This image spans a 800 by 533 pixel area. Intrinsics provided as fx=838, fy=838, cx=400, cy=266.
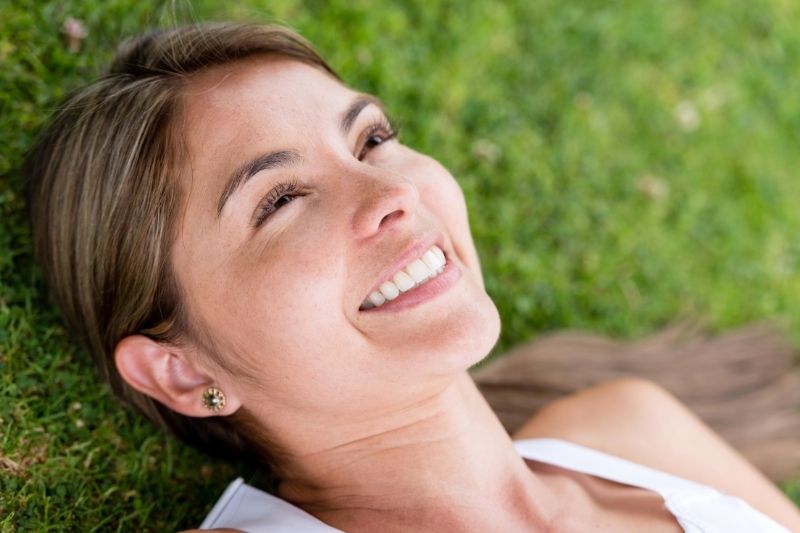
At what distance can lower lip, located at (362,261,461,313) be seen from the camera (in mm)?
2498

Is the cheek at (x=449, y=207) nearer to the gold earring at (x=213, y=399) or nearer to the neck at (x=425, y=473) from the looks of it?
the neck at (x=425, y=473)

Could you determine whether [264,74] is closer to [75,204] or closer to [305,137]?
[305,137]

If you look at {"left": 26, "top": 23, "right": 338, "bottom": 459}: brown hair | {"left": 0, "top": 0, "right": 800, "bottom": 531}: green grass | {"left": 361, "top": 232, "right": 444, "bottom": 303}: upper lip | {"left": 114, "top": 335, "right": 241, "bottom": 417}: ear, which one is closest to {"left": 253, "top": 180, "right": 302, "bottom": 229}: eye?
{"left": 26, "top": 23, "right": 338, "bottom": 459}: brown hair

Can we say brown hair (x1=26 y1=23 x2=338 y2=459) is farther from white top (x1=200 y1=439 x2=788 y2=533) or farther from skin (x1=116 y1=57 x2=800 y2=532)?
white top (x1=200 y1=439 x2=788 y2=533)

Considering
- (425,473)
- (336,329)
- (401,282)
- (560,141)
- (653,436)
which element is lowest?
(653,436)

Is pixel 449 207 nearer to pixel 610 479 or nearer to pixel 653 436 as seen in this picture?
pixel 610 479

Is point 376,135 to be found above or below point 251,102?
below

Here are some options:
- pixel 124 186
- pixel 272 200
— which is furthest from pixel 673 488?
pixel 124 186

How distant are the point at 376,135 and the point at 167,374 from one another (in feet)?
A: 3.49

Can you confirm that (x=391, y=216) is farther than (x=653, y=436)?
No

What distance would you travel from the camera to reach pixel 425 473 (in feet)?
9.37

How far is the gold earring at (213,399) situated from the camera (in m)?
2.78

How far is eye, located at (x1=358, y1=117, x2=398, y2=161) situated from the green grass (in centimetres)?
102

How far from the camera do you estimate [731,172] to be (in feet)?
17.2
